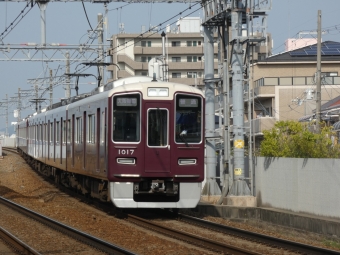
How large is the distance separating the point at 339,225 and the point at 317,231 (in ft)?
2.38

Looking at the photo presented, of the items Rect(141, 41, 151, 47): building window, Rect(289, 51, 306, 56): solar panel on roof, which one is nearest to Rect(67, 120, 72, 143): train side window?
Rect(289, 51, 306, 56): solar panel on roof

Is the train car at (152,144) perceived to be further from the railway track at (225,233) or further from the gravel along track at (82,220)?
the gravel along track at (82,220)

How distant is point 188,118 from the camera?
1410cm

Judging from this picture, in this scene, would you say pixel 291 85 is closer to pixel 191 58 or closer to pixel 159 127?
pixel 159 127

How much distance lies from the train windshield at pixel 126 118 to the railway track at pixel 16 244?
9.94ft

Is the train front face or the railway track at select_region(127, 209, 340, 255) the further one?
the train front face

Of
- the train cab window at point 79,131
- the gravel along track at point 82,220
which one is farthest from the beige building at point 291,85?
the train cab window at point 79,131

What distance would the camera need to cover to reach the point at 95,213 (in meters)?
15.7

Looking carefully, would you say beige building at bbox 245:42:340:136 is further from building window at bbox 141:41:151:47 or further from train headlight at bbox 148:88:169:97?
building window at bbox 141:41:151:47

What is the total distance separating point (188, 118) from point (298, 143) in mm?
2453

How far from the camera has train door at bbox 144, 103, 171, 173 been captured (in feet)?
45.4

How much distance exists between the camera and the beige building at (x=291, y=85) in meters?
34.8

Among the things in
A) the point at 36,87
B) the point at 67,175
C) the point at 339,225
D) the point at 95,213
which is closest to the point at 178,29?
the point at 36,87

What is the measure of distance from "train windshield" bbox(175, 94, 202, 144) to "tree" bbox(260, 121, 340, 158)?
220 cm
